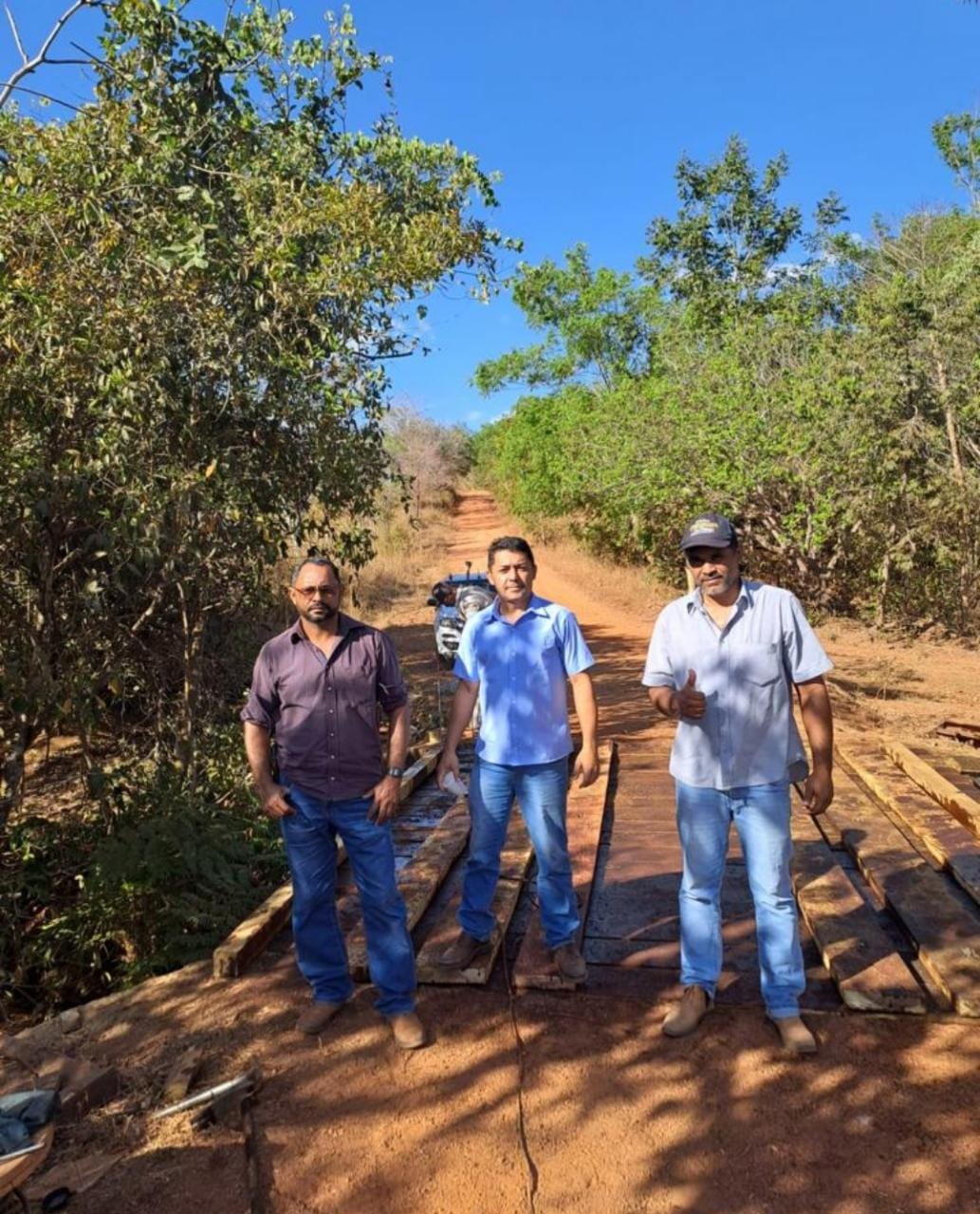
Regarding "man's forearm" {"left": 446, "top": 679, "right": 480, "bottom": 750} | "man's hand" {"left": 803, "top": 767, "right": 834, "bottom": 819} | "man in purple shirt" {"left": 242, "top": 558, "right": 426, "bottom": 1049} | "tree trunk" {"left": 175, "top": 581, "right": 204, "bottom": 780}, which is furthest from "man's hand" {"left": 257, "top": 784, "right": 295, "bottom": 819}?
"tree trunk" {"left": 175, "top": 581, "right": 204, "bottom": 780}

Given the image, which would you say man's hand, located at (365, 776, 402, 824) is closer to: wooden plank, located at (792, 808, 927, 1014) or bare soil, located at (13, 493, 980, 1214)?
bare soil, located at (13, 493, 980, 1214)

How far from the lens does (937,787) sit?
540 cm

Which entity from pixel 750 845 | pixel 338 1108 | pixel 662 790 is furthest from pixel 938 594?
pixel 338 1108

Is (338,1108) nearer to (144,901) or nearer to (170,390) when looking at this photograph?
(144,901)

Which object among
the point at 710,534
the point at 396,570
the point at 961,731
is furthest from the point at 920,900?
the point at 396,570

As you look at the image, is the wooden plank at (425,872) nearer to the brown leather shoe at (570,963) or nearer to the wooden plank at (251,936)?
the wooden plank at (251,936)

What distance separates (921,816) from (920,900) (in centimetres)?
120

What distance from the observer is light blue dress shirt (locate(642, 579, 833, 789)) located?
309 cm

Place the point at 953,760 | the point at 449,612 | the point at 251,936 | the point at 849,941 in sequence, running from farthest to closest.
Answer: the point at 449,612, the point at 953,760, the point at 251,936, the point at 849,941

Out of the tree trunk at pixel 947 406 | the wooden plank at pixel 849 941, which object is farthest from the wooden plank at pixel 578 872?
the tree trunk at pixel 947 406

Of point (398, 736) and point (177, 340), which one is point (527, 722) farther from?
point (177, 340)

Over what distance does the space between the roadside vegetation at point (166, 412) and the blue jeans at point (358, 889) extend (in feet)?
4.80

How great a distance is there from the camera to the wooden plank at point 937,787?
488 centimetres

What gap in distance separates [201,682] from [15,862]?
1.88m
